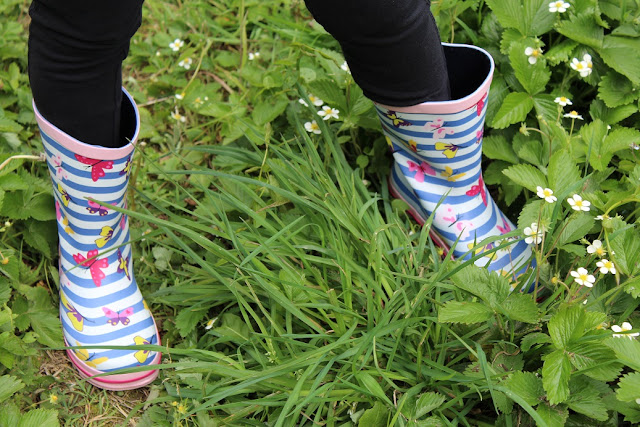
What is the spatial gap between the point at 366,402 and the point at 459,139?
528 mm

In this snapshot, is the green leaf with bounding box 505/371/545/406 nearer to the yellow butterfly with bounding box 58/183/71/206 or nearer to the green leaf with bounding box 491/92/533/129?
the green leaf with bounding box 491/92/533/129

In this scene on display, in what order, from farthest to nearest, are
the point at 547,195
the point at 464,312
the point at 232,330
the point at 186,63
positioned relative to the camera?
the point at 186,63
the point at 232,330
the point at 547,195
the point at 464,312

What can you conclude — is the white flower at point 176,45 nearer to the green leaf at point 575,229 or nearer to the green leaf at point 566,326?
the green leaf at point 575,229

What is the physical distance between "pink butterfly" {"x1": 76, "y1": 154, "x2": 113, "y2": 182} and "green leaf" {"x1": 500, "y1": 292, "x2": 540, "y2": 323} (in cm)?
75

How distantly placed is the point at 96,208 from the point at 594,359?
0.93m

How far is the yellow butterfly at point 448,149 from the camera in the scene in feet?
4.08

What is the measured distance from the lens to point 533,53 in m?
1.40

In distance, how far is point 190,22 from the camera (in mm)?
1986

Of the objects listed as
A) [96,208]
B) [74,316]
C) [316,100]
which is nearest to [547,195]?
[316,100]

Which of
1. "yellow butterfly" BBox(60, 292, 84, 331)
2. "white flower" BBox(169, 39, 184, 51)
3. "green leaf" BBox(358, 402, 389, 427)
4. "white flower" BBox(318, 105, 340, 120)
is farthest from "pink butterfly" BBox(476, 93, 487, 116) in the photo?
"white flower" BBox(169, 39, 184, 51)

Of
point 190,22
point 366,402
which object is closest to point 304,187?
point 366,402

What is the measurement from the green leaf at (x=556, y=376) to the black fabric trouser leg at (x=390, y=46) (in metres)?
0.50

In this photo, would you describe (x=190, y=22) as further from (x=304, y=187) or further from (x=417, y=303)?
(x=417, y=303)

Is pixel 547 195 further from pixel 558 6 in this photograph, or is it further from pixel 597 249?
pixel 558 6
